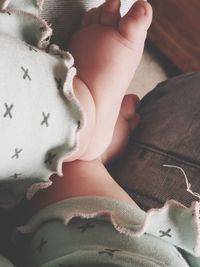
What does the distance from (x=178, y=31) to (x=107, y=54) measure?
515 mm

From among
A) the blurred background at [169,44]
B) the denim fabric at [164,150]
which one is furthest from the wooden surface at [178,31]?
the denim fabric at [164,150]

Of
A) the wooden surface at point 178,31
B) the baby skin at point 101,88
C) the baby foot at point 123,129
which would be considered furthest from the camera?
the wooden surface at point 178,31

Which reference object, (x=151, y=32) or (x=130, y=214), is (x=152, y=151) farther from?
(x=151, y=32)

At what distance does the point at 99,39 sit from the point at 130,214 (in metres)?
0.25

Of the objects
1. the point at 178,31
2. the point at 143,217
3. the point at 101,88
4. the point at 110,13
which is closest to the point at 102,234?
the point at 143,217

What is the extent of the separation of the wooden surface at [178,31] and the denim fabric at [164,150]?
1.19 ft

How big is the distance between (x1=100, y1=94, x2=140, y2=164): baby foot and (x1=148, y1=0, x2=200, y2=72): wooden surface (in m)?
0.40

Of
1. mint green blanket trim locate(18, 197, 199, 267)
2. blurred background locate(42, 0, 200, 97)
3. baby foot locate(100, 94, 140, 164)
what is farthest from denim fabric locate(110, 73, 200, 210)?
blurred background locate(42, 0, 200, 97)

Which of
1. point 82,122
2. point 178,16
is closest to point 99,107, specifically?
point 82,122

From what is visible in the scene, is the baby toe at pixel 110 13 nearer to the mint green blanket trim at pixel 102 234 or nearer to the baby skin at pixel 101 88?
the baby skin at pixel 101 88

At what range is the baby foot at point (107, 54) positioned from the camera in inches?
27.2

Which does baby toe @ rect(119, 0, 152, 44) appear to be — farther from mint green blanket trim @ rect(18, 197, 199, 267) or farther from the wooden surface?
the wooden surface

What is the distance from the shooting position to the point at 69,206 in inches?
23.3

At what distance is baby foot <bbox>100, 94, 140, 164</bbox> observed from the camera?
75 centimetres
